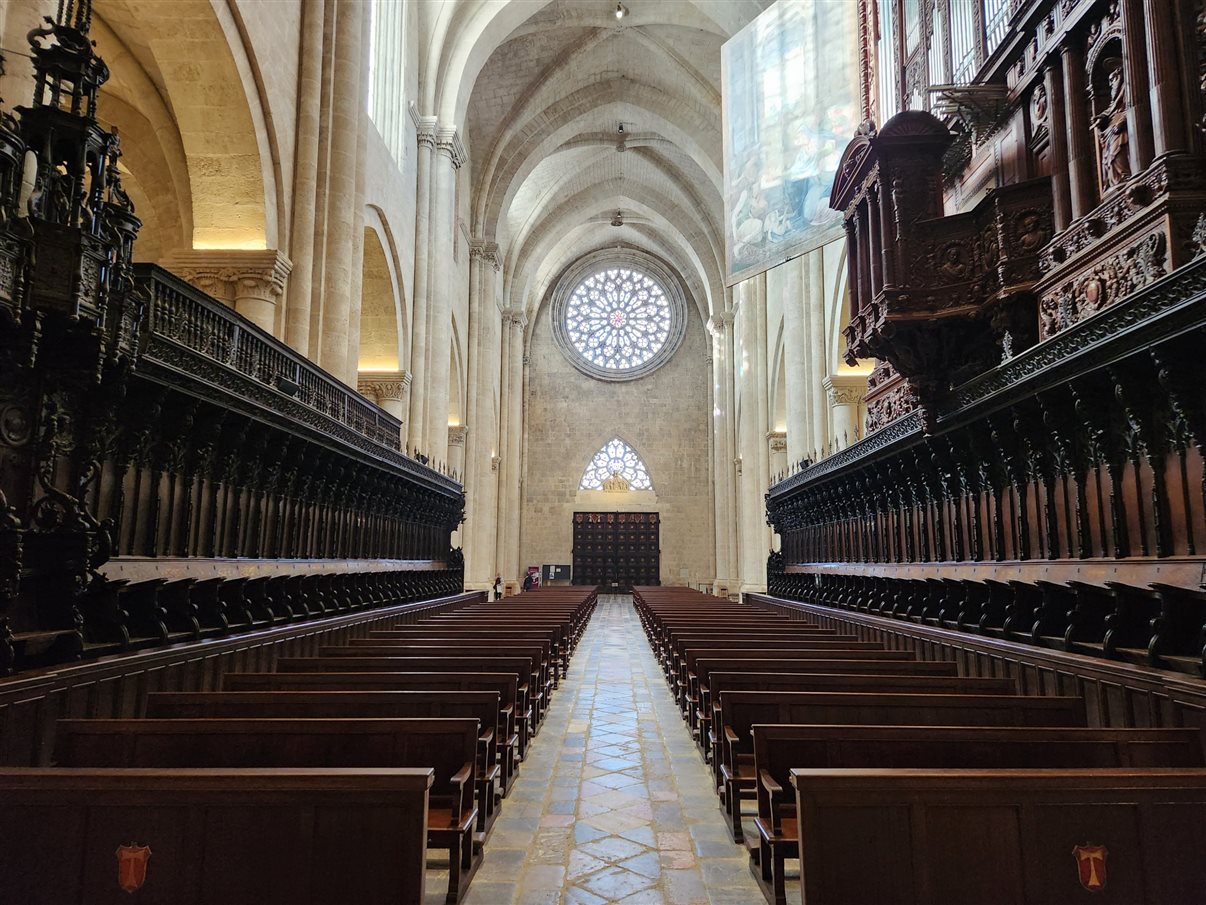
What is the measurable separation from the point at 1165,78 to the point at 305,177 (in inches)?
378

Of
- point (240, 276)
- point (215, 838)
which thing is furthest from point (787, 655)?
point (240, 276)

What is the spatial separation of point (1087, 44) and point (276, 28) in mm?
9181

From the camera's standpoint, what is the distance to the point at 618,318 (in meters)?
35.8

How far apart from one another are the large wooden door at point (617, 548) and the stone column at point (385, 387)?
1889 centimetres

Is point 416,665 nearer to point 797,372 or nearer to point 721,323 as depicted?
point 797,372

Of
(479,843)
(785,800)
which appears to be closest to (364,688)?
(479,843)

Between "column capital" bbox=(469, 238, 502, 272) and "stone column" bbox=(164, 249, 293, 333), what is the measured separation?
1493cm

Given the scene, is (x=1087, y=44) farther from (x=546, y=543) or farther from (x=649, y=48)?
(x=546, y=543)

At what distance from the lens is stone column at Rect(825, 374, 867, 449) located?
569 inches

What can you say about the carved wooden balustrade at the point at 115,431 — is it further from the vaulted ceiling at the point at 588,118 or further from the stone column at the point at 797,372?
the vaulted ceiling at the point at 588,118

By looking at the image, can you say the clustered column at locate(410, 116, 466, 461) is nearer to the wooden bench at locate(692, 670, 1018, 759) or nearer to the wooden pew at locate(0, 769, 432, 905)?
the wooden bench at locate(692, 670, 1018, 759)

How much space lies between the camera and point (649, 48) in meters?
22.5

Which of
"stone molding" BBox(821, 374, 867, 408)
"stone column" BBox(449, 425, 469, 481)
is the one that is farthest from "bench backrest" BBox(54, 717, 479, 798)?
"stone column" BBox(449, 425, 469, 481)

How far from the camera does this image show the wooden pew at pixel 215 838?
6.82ft
